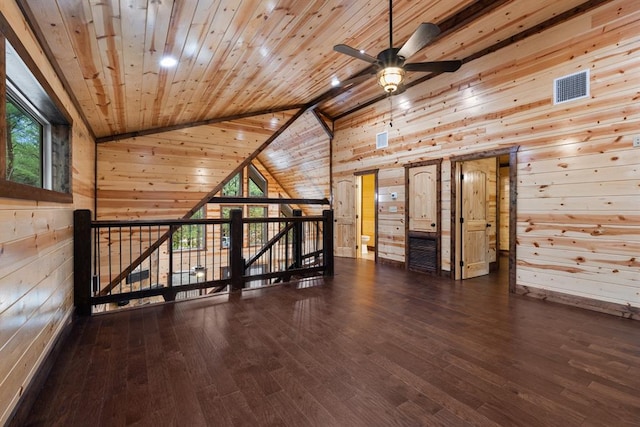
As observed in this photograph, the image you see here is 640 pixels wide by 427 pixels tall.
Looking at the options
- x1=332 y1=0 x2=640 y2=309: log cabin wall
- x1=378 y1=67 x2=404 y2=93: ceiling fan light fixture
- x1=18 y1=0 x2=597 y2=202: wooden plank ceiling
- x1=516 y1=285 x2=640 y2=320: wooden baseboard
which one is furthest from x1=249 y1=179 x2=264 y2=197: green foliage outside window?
x1=516 y1=285 x2=640 y2=320: wooden baseboard

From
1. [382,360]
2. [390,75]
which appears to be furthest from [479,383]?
[390,75]

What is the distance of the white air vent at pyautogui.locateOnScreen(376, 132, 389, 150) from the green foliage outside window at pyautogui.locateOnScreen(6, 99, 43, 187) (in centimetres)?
536

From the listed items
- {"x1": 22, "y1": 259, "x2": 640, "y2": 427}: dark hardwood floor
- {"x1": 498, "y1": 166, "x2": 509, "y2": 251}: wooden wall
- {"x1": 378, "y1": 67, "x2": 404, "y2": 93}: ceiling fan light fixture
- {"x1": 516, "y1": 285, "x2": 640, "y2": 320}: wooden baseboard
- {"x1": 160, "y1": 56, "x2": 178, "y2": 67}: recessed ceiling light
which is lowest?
{"x1": 22, "y1": 259, "x2": 640, "y2": 427}: dark hardwood floor

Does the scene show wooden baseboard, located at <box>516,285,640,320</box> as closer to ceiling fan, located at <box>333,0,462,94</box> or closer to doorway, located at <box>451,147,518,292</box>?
doorway, located at <box>451,147,518,292</box>

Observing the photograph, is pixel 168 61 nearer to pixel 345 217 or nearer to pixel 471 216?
pixel 471 216

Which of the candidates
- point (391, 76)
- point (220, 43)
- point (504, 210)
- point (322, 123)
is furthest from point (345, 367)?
point (504, 210)

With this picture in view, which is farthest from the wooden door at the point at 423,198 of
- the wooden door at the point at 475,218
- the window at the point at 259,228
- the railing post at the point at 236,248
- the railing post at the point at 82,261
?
the window at the point at 259,228

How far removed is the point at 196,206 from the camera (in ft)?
19.4

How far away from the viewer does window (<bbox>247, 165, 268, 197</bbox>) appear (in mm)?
10719

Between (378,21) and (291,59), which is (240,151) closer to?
(291,59)

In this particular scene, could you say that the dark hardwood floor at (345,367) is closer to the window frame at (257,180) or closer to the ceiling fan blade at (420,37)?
the ceiling fan blade at (420,37)

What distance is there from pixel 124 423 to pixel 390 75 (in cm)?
336

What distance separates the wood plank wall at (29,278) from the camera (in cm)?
149

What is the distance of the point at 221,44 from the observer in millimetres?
2893
